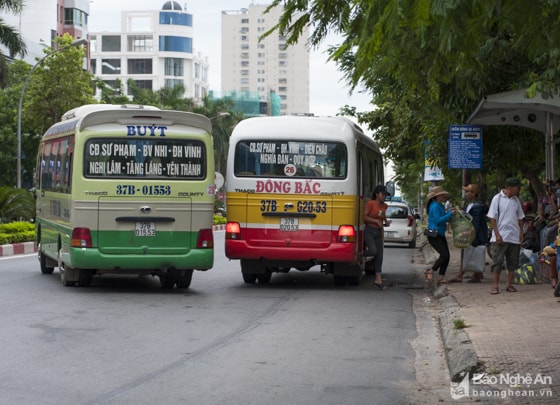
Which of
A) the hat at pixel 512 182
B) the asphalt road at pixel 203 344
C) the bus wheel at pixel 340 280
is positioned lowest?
the bus wheel at pixel 340 280

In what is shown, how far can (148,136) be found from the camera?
1609 centimetres

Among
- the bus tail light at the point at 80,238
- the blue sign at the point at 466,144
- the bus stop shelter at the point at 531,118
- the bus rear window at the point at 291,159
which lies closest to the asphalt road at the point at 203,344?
the bus tail light at the point at 80,238

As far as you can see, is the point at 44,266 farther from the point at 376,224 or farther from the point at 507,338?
the point at 507,338

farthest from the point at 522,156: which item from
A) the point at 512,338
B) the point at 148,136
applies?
the point at 512,338

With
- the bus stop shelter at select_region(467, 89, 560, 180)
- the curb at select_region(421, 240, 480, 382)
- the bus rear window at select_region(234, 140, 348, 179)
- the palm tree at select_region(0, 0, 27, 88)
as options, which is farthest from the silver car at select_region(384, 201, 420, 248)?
the curb at select_region(421, 240, 480, 382)

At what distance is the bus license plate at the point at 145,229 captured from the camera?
1589 centimetres

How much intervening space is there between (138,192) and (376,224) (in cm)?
444

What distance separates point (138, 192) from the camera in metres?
15.9

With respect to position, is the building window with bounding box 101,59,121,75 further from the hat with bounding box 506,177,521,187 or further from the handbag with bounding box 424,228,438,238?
the hat with bounding box 506,177,521,187

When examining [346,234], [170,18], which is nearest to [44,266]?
[346,234]

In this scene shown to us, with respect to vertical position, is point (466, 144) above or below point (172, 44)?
below

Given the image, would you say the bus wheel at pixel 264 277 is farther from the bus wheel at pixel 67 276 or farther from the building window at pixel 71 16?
the building window at pixel 71 16

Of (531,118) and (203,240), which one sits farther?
(531,118)

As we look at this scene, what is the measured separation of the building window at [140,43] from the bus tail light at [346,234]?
13697cm
